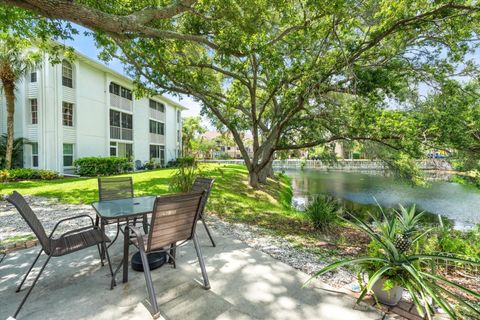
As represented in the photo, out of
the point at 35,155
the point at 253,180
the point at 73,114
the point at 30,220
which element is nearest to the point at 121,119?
the point at 73,114

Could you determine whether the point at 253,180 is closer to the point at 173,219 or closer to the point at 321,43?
the point at 321,43

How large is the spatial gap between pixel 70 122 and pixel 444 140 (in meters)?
18.8

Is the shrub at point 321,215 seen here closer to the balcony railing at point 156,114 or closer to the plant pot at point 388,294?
the plant pot at point 388,294

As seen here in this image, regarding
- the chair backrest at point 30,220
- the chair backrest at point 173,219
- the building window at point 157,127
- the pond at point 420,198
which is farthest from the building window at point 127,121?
the chair backrest at point 173,219

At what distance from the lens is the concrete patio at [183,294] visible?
7.95 ft

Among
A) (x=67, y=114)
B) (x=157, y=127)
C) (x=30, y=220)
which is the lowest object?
(x=30, y=220)

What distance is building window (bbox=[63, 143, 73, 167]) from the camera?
15.3 metres

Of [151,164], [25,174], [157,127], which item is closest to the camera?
[25,174]

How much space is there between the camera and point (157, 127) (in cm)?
2553

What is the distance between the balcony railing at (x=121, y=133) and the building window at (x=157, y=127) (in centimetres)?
362

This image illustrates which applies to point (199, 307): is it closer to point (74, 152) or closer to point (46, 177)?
point (46, 177)

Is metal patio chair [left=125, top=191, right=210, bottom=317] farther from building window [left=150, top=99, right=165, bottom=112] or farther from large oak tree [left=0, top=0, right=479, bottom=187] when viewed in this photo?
building window [left=150, top=99, right=165, bottom=112]

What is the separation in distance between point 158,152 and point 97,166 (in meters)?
10.6

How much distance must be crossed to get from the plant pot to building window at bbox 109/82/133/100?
20063 millimetres
